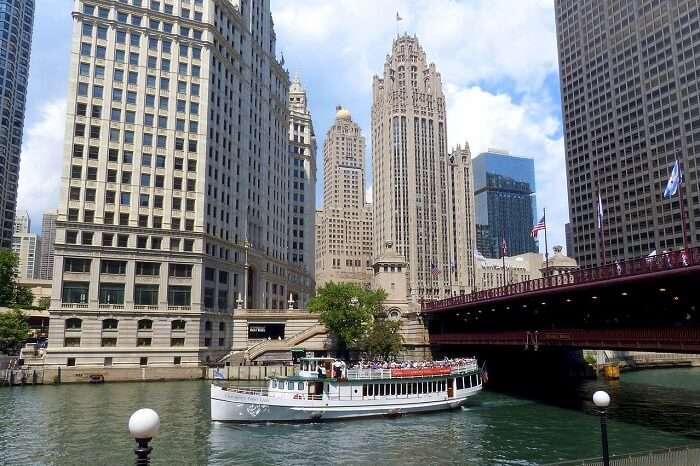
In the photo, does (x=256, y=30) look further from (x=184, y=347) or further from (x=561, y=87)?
(x=561, y=87)

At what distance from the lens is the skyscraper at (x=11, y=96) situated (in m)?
162

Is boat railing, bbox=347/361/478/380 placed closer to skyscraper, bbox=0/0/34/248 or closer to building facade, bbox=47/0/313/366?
building facade, bbox=47/0/313/366

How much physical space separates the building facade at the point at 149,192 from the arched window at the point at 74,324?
5.9 inches

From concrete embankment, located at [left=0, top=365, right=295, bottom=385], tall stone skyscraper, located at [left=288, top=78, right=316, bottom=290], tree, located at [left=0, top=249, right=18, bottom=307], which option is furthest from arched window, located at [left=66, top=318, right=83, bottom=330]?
tall stone skyscraper, located at [left=288, top=78, right=316, bottom=290]

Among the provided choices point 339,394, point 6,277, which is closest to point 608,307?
point 339,394

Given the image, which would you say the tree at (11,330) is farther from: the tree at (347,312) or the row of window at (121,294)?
the tree at (347,312)

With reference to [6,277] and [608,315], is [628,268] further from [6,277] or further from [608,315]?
[6,277]

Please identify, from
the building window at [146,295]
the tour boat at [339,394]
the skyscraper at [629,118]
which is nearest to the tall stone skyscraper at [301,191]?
the building window at [146,295]

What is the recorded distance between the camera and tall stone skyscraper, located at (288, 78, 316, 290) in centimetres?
15462

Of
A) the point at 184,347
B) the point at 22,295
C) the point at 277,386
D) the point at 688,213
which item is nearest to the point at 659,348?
the point at 277,386

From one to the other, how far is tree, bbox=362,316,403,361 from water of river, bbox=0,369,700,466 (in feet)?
66.5

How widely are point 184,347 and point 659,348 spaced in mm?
63882

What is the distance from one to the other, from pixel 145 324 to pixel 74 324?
9.36m

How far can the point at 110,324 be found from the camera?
79125 mm
